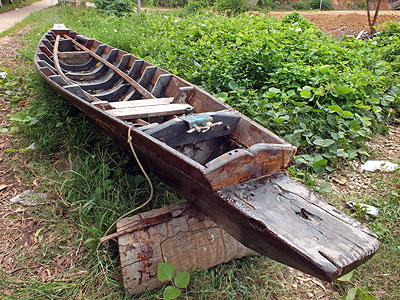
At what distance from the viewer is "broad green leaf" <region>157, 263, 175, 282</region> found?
214 centimetres

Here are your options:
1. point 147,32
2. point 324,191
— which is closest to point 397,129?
point 324,191

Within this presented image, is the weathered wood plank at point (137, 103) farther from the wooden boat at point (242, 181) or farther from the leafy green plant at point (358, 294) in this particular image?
the leafy green plant at point (358, 294)

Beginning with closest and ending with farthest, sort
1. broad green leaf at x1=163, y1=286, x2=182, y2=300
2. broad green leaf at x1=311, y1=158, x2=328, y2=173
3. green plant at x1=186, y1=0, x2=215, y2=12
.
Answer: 1. broad green leaf at x1=163, y1=286, x2=182, y2=300
2. broad green leaf at x1=311, y1=158, x2=328, y2=173
3. green plant at x1=186, y1=0, x2=215, y2=12

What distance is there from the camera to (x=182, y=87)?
343 cm

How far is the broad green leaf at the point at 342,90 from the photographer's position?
12.9ft

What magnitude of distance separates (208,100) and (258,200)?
1435 millimetres

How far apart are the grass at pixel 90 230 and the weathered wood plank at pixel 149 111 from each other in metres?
0.51

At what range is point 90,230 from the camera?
247 cm

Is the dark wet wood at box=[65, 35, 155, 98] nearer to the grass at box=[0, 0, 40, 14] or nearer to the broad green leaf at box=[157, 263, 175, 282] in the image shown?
the broad green leaf at box=[157, 263, 175, 282]

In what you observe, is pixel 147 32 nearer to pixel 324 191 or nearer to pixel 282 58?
pixel 282 58

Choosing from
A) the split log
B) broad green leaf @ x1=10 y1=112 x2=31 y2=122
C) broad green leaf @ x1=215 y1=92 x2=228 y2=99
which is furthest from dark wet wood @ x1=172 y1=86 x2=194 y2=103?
broad green leaf @ x1=10 y1=112 x2=31 y2=122

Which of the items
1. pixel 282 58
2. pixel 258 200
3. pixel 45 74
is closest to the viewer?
pixel 258 200

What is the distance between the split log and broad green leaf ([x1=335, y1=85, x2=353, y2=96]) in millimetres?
2435

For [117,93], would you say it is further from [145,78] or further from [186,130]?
[186,130]
